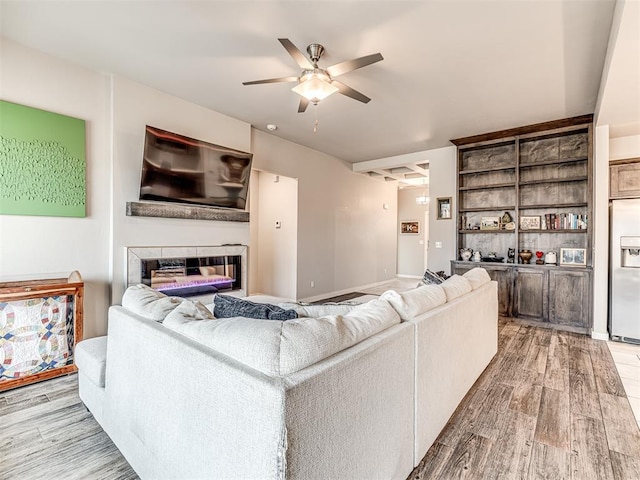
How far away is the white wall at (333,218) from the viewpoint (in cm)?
529

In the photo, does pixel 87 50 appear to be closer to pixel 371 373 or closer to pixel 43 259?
pixel 43 259

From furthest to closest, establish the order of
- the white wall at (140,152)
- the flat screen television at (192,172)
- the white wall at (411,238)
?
1. the white wall at (411,238)
2. the flat screen television at (192,172)
3. the white wall at (140,152)

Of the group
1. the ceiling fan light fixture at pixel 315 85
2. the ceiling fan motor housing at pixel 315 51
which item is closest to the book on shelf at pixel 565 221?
the ceiling fan light fixture at pixel 315 85

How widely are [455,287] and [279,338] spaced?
1.67 m

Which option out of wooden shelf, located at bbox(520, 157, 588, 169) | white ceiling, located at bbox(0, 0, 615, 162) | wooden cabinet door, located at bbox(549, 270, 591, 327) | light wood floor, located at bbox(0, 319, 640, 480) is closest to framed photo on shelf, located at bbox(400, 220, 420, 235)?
wooden shelf, located at bbox(520, 157, 588, 169)

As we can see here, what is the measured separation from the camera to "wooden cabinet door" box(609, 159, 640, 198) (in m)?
3.68

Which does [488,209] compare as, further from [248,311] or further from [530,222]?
[248,311]

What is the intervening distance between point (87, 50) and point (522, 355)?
16.6 feet

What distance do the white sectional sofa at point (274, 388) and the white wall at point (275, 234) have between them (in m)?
3.74

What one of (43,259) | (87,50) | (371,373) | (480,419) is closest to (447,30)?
(371,373)

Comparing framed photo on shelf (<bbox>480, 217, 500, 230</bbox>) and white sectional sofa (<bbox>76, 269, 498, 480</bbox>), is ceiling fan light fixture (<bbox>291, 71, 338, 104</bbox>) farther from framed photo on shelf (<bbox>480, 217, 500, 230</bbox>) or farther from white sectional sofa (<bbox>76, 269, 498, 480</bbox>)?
framed photo on shelf (<bbox>480, 217, 500, 230</bbox>)

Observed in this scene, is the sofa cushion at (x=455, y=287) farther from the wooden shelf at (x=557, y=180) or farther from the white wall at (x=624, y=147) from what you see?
the white wall at (x=624, y=147)

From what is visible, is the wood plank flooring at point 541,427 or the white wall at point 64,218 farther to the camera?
the white wall at point 64,218

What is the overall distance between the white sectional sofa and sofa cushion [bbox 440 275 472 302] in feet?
0.65
